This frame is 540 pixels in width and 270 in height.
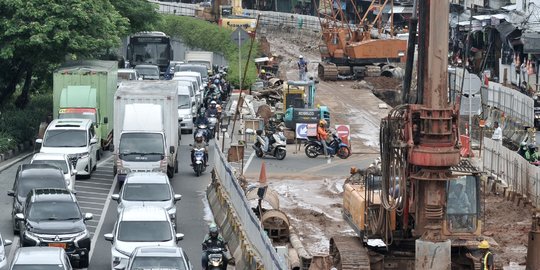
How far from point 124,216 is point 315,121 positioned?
20053mm

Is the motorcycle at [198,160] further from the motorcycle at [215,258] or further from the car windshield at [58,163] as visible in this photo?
the motorcycle at [215,258]

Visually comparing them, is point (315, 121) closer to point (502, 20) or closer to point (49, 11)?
point (49, 11)

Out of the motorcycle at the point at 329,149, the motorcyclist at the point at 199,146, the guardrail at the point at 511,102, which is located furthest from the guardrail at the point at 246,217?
the guardrail at the point at 511,102

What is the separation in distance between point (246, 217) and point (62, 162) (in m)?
9.17

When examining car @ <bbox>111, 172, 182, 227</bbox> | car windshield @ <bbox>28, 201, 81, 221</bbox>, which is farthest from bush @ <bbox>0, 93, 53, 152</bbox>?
car windshield @ <bbox>28, 201, 81, 221</bbox>

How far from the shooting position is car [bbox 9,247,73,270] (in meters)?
26.5

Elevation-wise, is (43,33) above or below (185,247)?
above

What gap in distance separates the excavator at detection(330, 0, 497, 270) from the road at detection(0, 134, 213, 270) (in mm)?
6414

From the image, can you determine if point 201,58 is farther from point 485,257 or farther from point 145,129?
point 485,257

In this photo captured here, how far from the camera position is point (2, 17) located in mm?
51562

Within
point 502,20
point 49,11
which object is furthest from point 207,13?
point 49,11

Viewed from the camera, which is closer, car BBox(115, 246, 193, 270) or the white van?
car BBox(115, 246, 193, 270)

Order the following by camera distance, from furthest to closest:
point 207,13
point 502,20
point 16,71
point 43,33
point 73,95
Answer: point 207,13, point 502,20, point 16,71, point 43,33, point 73,95

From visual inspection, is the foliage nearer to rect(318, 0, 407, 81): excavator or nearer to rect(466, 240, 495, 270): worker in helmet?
rect(318, 0, 407, 81): excavator
